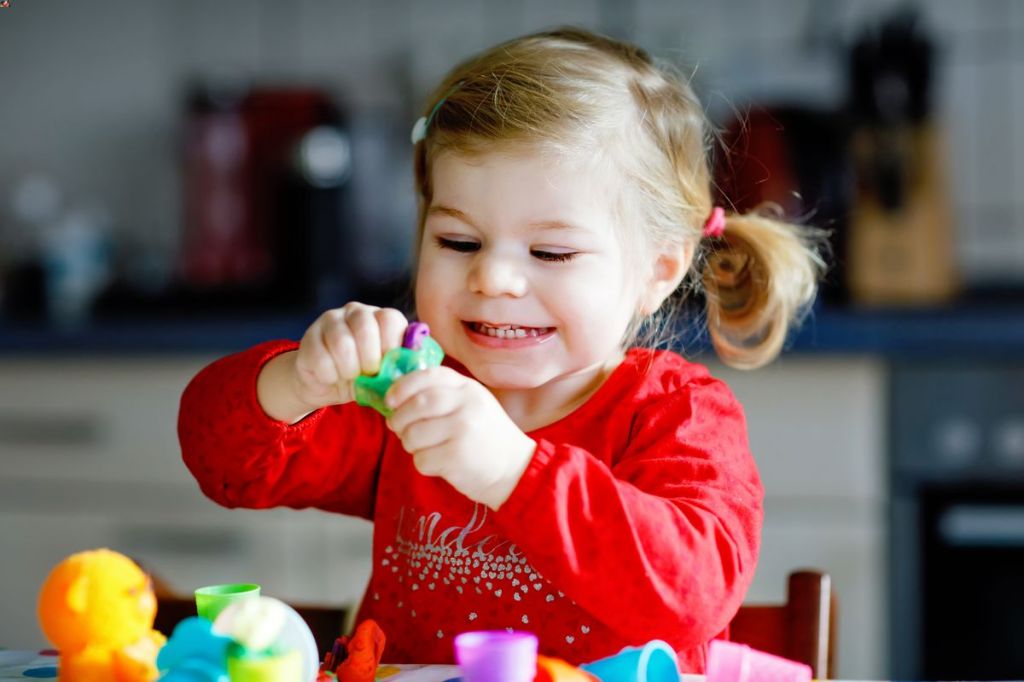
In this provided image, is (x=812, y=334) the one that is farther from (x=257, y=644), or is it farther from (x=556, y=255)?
(x=257, y=644)

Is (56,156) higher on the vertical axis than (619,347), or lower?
higher

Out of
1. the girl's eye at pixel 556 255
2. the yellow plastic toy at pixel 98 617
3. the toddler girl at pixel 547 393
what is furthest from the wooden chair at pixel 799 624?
the yellow plastic toy at pixel 98 617

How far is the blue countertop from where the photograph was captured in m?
1.94

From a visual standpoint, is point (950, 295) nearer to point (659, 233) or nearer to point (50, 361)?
point (659, 233)

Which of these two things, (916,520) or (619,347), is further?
(916,520)

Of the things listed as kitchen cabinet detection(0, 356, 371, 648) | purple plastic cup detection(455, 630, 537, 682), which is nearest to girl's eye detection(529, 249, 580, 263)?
purple plastic cup detection(455, 630, 537, 682)

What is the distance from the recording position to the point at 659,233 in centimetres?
105

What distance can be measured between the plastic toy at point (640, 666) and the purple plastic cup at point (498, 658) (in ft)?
0.15

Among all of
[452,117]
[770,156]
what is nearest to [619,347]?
[452,117]

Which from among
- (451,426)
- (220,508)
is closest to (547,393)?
(451,426)

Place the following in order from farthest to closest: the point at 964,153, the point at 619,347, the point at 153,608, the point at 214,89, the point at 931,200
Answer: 1. the point at 214,89
2. the point at 964,153
3. the point at 931,200
4. the point at 619,347
5. the point at 153,608

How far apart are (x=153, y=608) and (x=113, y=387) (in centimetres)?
156

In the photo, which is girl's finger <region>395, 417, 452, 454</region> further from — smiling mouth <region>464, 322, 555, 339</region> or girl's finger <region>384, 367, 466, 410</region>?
smiling mouth <region>464, 322, 555, 339</region>

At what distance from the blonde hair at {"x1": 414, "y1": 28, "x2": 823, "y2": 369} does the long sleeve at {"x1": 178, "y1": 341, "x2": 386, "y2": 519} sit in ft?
0.62
